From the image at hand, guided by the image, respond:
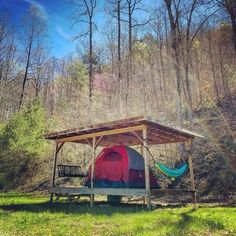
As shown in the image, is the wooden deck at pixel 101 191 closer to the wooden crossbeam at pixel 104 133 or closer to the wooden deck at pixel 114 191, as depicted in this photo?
the wooden deck at pixel 114 191

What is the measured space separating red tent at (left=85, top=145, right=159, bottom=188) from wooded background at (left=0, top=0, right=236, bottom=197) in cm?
328

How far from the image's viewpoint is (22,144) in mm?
17062

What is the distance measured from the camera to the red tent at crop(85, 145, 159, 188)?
35.1 ft

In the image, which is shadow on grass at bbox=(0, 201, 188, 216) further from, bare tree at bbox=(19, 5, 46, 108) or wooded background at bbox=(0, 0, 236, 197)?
bare tree at bbox=(19, 5, 46, 108)

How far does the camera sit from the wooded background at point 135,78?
1709 centimetres

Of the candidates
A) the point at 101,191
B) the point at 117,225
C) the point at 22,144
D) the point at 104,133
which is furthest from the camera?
the point at 22,144

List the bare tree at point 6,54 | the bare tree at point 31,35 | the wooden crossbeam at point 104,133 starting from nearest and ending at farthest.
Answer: the wooden crossbeam at point 104,133, the bare tree at point 6,54, the bare tree at point 31,35

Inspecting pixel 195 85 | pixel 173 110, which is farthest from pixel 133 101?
pixel 195 85

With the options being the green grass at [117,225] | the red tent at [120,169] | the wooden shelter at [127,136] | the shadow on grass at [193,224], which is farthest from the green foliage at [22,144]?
the shadow on grass at [193,224]

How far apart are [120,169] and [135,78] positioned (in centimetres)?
1581

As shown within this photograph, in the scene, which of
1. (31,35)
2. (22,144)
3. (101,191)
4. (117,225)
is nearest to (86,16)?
(31,35)

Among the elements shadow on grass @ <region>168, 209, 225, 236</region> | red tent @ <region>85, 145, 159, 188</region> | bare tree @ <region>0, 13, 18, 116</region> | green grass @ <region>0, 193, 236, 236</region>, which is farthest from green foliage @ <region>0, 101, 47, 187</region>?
shadow on grass @ <region>168, 209, 225, 236</region>

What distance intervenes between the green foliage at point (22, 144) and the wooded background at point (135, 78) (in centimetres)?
6

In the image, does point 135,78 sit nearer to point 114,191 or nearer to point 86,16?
point 86,16
